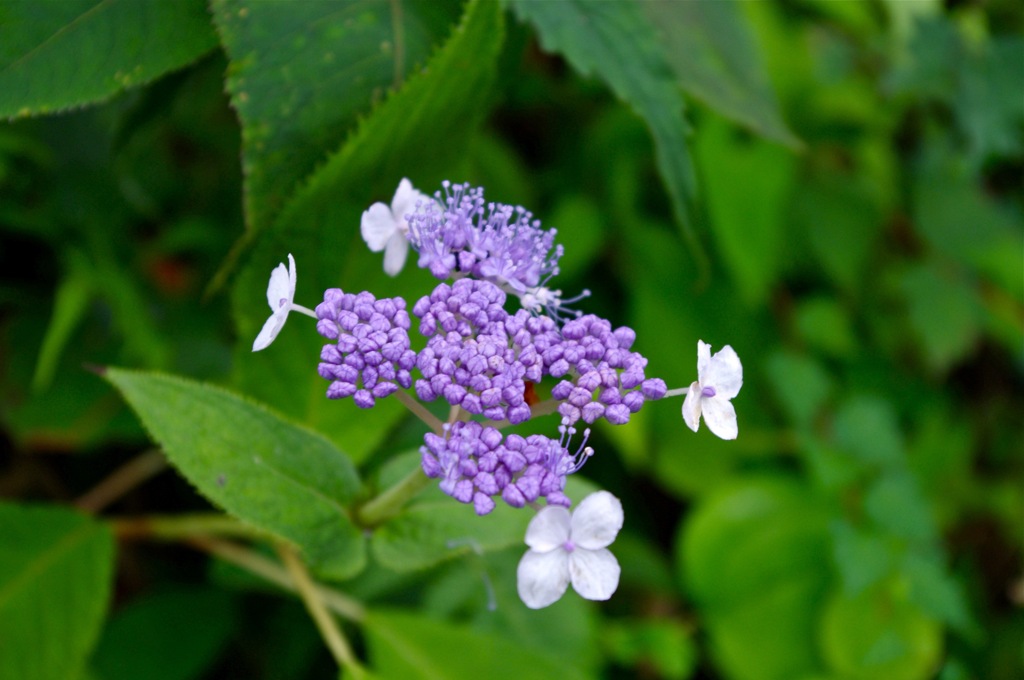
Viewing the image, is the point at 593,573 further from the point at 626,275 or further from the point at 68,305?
the point at 626,275

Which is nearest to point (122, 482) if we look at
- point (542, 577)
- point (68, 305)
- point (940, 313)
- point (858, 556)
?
point (68, 305)

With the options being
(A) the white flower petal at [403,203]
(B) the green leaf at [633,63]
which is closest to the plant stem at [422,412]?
(A) the white flower petal at [403,203]

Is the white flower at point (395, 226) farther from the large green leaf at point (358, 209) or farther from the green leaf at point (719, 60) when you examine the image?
the green leaf at point (719, 60)

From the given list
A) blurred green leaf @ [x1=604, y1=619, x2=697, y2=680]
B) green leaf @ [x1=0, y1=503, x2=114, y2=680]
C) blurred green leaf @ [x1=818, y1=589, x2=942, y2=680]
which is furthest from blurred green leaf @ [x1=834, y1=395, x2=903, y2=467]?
green leaf @ [x1=0, y1=503, x2=114, y2=680]

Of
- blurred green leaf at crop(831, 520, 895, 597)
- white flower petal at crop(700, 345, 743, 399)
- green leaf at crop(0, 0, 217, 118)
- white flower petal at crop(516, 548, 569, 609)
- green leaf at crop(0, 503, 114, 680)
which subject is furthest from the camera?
blurred green leaf at crop(831, 520, 895, 597)

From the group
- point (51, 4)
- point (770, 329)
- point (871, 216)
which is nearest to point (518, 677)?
point (51, 4)

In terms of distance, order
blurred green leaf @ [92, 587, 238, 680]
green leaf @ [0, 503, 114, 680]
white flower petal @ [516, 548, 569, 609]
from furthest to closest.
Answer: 1. blurred green leaf @ [92, 587, 238, 680]
2. green leaf @ [0, 503, 114, 680]
3. white flower petal @ [516, 548, 569, 609]

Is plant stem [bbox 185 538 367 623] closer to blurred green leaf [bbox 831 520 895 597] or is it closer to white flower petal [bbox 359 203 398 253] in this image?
white flower petal [bbox 359 203 398 253]
